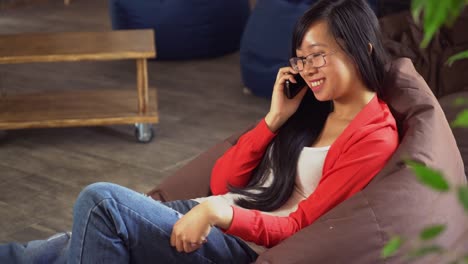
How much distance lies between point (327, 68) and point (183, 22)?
3198 millimetres

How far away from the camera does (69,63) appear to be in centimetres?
496

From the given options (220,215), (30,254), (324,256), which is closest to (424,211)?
(324,256)

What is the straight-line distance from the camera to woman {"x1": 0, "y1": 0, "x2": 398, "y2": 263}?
5.61ft

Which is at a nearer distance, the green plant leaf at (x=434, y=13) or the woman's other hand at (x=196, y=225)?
the green plant leaf at (x=434, y=13)

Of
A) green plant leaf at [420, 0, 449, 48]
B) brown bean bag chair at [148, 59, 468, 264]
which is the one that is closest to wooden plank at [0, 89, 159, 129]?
brown bean bag chair at [148, 59, 468, 264]

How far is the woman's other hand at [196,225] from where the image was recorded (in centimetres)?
168

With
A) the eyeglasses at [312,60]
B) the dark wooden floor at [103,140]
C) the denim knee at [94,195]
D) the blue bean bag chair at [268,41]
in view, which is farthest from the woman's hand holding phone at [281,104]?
the blue bean bag chair at [268,41]

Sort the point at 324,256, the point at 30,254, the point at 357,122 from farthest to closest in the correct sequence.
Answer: the point at 30,254
the point at 357,122
the point at 324,256

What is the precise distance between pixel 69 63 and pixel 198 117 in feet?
4.43

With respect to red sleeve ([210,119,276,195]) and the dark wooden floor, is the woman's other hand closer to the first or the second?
red sleeve ([210,119,276,195])

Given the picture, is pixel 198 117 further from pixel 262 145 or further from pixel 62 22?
pixel 62 22

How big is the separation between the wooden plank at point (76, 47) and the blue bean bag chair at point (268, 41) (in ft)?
2.23

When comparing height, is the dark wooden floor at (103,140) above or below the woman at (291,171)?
below

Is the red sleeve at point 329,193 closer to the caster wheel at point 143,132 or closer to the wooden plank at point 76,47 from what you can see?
the wooden plank at point 76,47
